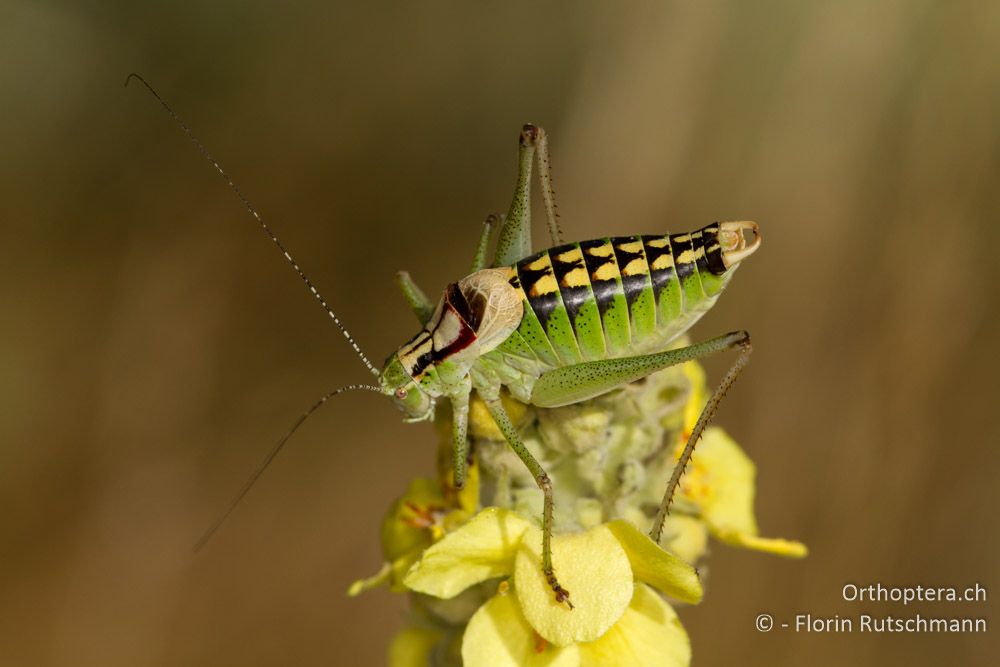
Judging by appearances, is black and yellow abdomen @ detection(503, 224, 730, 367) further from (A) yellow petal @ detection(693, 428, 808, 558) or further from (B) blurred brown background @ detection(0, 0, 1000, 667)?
(B) blurred brown background @ detection(0, 0, 1000, 667)

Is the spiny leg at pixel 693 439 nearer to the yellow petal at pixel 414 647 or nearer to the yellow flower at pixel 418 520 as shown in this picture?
the yellow flower at pixel 418 520

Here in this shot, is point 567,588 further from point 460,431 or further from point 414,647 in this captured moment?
point 414,647

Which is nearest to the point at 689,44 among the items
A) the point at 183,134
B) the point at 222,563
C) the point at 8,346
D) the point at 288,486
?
the point at 183,134

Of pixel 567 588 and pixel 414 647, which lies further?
pixel 414 647

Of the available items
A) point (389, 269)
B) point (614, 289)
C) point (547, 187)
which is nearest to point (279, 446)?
point (614, 289)

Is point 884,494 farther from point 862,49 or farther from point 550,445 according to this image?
point 550,445

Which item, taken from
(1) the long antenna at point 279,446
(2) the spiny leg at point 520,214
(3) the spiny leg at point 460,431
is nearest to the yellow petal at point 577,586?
(3) the spiny leg at point 460,431

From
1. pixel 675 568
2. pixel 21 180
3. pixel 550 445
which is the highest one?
pixel 21 180
